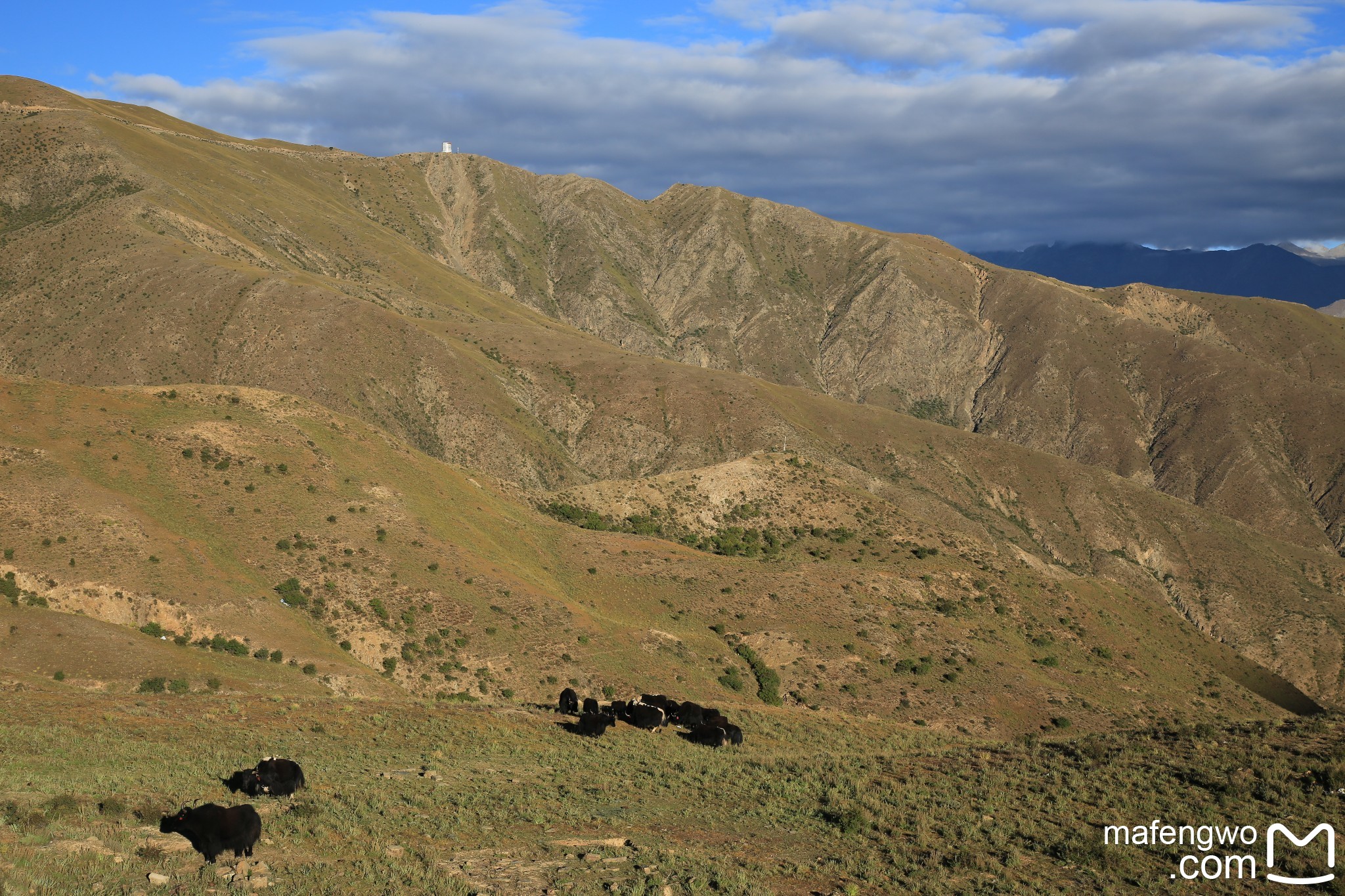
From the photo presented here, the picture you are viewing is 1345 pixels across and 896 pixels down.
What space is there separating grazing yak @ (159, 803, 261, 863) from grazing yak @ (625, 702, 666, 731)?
51.3 ft

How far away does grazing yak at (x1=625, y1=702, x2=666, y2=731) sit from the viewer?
30.2 m

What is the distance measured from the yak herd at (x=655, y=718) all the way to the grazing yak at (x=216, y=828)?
13.5m

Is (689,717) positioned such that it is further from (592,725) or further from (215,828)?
(215,828)

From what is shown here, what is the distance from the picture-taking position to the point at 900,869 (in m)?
17.9

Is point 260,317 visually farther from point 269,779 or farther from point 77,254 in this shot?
point 269,779

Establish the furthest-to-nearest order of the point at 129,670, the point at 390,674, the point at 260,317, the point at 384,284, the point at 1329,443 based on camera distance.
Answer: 1. the point at 1329,443
2. the point at 384,284
3. the point at 260,317
4. the point at 390,674
5. the point at 129,670

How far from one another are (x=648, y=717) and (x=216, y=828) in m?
16.3

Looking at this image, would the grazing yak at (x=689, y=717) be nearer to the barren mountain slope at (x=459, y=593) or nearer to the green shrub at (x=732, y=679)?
the barren mountain slope at (x=459, y=593)

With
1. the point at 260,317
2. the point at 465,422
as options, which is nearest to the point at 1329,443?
the point at 465,422

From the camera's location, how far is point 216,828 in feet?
51.4

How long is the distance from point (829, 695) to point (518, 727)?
26.4 metres

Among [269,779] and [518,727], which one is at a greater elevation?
[269,779]

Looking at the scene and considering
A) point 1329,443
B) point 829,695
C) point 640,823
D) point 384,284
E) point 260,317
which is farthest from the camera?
point 1329,443

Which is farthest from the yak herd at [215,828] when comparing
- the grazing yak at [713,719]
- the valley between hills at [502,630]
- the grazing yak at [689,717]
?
the grazing yak at [689,717]
